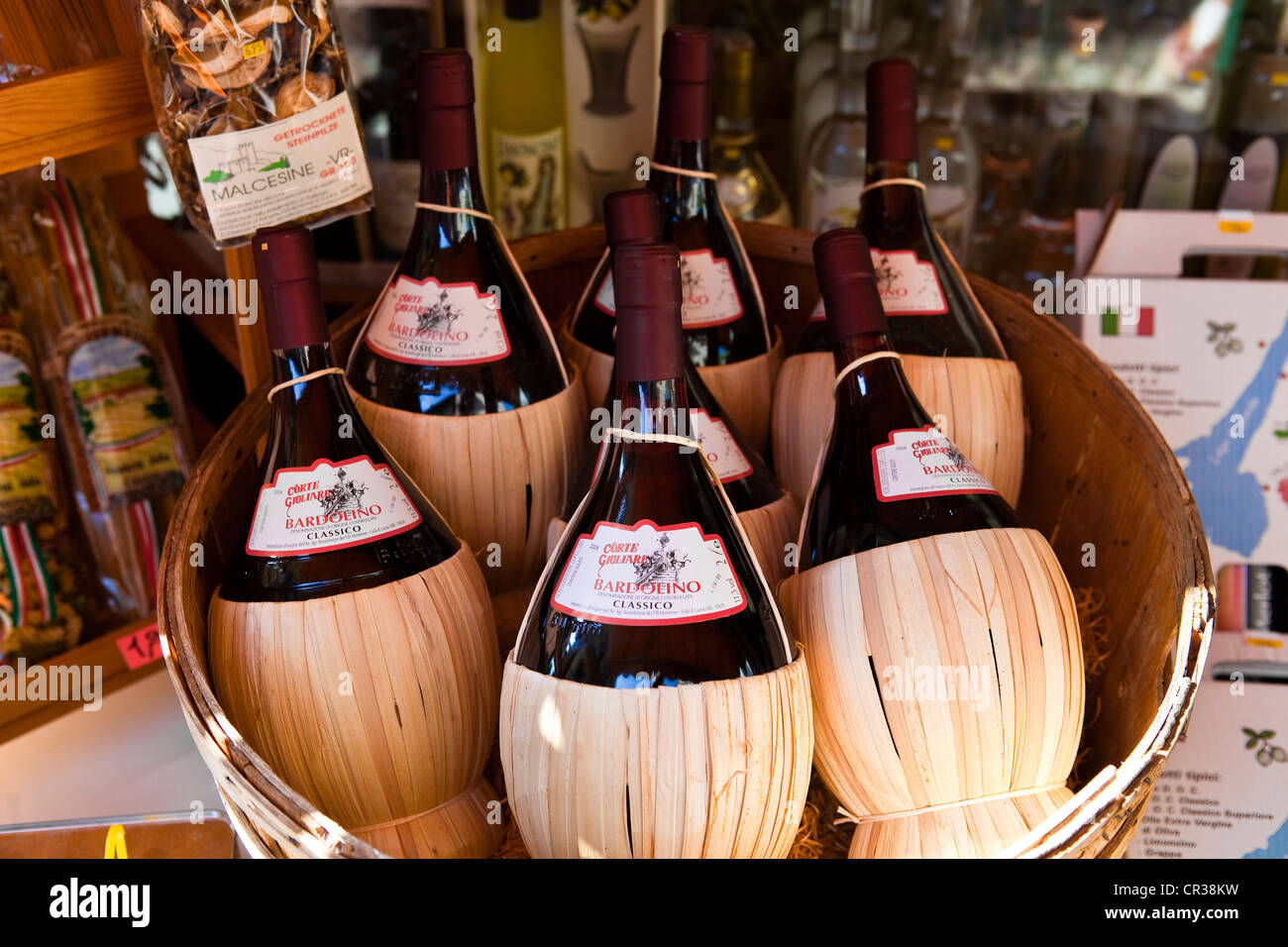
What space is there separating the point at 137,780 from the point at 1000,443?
2.89ft

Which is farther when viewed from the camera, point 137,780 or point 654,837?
point 137,780

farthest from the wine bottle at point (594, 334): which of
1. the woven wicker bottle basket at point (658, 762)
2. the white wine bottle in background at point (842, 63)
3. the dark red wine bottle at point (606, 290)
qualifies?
the white wine bottle in background at point (842, 63)

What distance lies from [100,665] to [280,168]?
1.87 feet

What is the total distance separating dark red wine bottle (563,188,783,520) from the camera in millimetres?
766

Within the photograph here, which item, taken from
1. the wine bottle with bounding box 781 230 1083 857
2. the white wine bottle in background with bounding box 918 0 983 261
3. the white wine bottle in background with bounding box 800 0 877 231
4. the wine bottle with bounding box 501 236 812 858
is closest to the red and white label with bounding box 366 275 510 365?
the wine bottle with bounding box 501 236 812 858

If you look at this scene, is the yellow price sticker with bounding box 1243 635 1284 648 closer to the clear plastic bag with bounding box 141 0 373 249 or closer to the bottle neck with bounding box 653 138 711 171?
the bottle neck with bounding box 653 138 711 171

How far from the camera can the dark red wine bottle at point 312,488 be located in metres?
0.72

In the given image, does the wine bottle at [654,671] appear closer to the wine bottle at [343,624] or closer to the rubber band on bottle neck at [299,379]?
the wine bottle at [343,624]

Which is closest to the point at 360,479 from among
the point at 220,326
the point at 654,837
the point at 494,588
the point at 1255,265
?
the point at 494,588

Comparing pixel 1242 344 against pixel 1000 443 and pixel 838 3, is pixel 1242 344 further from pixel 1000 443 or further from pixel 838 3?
→ pixel 838 3

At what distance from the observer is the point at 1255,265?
1.33 m
